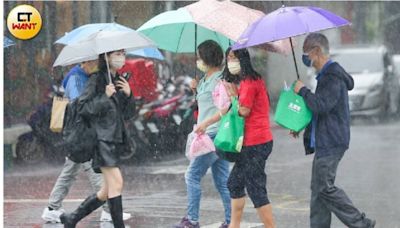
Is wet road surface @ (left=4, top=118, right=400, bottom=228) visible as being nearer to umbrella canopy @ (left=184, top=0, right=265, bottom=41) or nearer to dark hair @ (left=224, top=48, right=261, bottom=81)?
dark hair @ (left=224, top=48, right=261, bottom=81)

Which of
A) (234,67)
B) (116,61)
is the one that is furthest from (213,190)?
(116,61)

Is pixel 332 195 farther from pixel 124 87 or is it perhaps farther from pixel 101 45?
pixel 101 45

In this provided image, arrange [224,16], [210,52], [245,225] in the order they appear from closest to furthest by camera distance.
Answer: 1. [224,16]
2. [210,52]
3. [245,225]

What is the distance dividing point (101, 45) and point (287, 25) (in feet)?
5.12

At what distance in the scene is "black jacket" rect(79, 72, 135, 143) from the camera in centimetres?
778

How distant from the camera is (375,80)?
21.8 meters

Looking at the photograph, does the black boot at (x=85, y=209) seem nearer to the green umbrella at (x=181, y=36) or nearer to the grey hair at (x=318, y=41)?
the green umbrella at (x=181, y=36)

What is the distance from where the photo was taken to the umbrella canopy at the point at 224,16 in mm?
8164

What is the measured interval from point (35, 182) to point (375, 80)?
11102 millimetres

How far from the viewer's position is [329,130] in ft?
25.0

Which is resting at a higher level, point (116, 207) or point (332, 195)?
point (332, 195)

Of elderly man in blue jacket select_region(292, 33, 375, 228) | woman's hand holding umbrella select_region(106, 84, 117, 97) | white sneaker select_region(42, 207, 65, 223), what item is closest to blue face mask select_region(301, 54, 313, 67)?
elderly man in blue jacket select_region(292, 33, 375, 228)

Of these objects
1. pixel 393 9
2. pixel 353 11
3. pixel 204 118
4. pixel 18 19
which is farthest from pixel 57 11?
pixel 393 9

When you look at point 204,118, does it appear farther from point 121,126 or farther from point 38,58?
point 38,58
